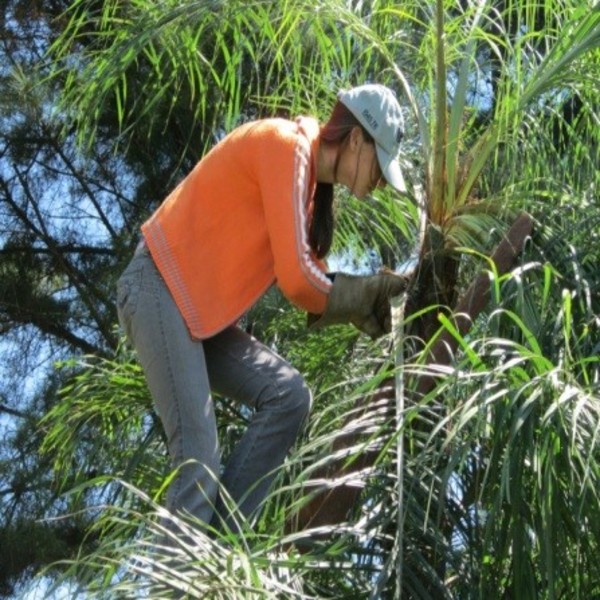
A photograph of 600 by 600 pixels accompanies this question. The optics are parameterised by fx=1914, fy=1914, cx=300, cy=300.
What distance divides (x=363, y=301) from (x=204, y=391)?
0.41 metres

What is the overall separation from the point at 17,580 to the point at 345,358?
383 centimetres

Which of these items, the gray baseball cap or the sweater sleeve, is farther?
the gray baseball cap

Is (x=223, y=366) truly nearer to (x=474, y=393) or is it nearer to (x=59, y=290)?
(x=474, y=393)

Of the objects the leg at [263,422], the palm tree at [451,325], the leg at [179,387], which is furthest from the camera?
the leg at [263,422]

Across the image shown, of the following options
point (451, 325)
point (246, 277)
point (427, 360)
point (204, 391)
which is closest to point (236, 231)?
point (246, 277)

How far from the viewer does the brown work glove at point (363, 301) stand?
4047 mm

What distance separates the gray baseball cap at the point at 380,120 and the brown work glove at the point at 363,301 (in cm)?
21

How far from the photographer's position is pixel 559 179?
15.5 ft

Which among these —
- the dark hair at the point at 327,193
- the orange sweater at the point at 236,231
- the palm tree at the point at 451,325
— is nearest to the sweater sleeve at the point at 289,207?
the orange sweater at the point at 236,231

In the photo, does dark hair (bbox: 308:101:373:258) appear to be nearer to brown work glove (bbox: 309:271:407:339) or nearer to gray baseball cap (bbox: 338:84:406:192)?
gray baseball cap (bbox: 338:84:406:192)

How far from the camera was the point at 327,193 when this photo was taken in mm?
4148

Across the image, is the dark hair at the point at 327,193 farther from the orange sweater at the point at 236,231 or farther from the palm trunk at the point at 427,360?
the palm trunk at the point at 427,360

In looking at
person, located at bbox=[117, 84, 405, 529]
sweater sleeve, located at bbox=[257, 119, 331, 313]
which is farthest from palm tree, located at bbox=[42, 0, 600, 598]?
sweater sleeve, located at bbox=[257, 119, 331, 313]

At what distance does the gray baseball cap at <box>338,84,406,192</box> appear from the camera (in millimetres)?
4051
